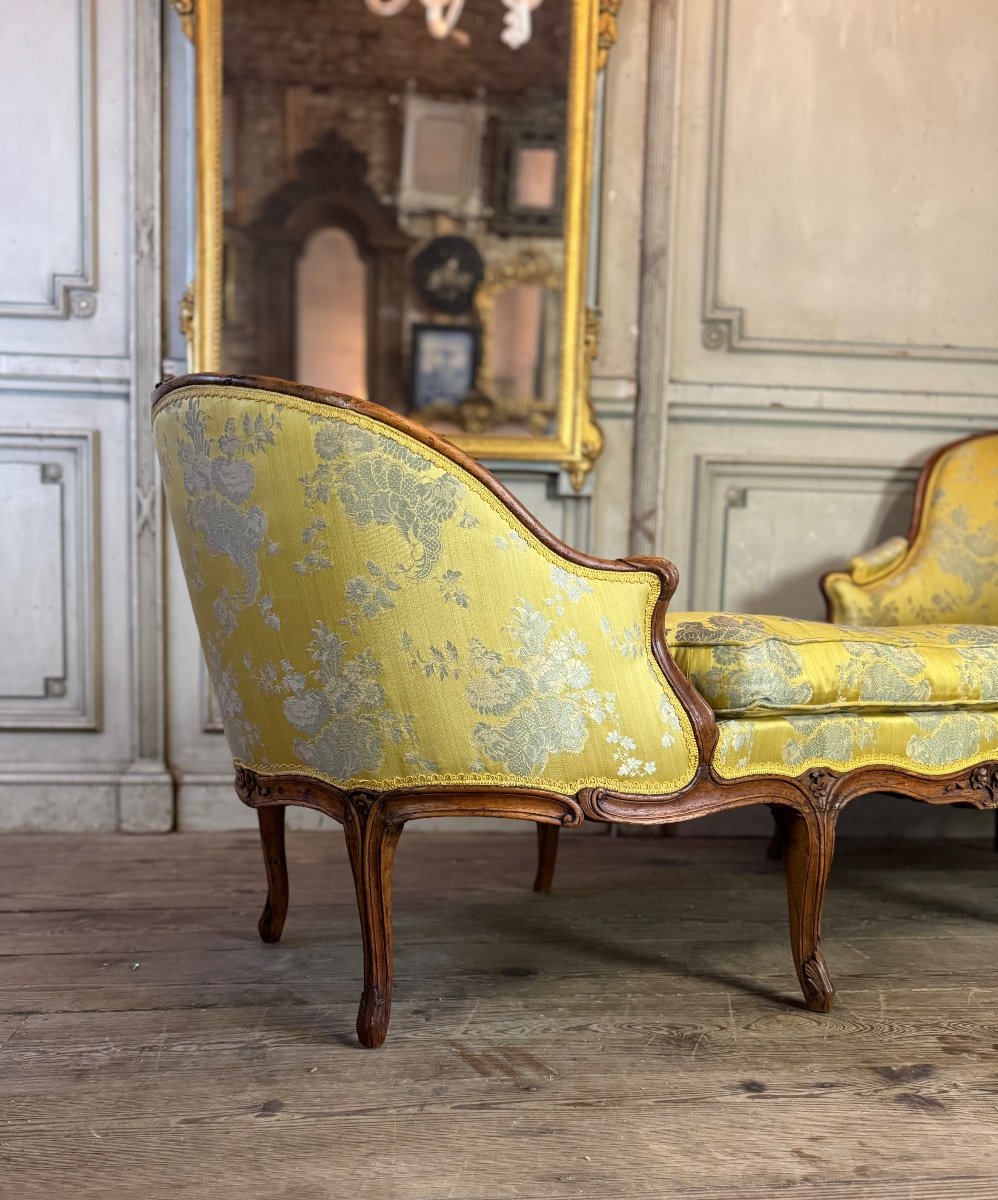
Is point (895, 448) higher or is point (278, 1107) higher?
point (895, 448)

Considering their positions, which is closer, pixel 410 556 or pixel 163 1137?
pixel 163 1137

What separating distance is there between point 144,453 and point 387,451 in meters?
1.28

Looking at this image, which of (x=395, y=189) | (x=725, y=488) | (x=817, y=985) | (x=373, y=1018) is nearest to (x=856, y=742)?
(x=817, y=985)

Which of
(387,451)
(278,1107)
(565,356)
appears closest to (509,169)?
(565,356)

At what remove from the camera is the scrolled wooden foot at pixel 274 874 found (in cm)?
144

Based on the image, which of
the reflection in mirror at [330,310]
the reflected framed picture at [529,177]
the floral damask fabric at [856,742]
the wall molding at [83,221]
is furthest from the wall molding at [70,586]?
the floral damask fabric at [856,742]

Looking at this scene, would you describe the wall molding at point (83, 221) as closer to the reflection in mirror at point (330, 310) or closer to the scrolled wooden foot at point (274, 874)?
the reflection in mirror at point (330, 310)

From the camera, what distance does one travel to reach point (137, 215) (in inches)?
83.4

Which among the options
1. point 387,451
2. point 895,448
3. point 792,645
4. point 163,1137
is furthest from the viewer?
point 895,448

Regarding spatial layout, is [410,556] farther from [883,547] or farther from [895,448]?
[895,448]

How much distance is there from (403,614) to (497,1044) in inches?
21.2

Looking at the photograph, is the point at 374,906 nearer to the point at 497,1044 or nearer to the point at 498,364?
the point at 497,1044

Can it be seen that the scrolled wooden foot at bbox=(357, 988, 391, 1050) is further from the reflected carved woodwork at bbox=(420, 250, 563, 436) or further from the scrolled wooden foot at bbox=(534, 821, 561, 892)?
the reflected carved woodwork at bbox=(420, 250, 563, 436)

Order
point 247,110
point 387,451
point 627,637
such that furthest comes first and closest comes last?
point 247,110 → point 627,637 → point 387,451
